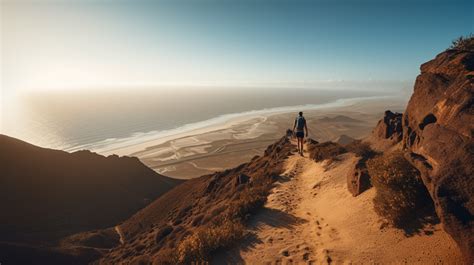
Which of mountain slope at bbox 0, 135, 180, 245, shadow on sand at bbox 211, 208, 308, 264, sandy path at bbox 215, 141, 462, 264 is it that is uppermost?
sandy path at bbox 215, 141, 462, 264

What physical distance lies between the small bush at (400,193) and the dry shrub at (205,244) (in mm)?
4320

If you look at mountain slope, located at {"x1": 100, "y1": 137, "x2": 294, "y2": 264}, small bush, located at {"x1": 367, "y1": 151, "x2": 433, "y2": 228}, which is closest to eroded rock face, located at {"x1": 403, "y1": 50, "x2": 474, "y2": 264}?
small bush, located at {"x1": 367, "y1": 151, "x2": 433, "y2": 228}

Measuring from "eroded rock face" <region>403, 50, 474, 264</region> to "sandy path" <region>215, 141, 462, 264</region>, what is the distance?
792 millimetres

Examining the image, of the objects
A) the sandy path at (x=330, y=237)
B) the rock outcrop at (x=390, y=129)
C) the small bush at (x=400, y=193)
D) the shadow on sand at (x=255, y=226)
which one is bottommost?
the shadow on sand at (x=255, y=226)

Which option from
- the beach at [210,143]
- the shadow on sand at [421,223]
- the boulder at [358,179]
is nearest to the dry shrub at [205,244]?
the shadow on sand at [421,223]

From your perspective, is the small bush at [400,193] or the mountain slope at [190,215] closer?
the small bush at [400,193]

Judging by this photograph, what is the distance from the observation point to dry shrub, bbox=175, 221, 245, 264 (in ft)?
22.9

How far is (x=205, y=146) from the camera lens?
72562 mm

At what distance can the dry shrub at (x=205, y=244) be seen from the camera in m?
6.98

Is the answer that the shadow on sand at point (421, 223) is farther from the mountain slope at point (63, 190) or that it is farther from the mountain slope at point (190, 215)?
the mountain slope at point (63, 190)

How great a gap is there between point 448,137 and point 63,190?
134ft

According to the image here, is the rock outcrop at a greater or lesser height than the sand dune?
greater

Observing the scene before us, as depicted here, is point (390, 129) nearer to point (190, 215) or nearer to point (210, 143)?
point (190, 215)

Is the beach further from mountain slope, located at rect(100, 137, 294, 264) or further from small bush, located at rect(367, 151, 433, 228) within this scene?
small bush, located at rect(367, 151, 433, 228)
